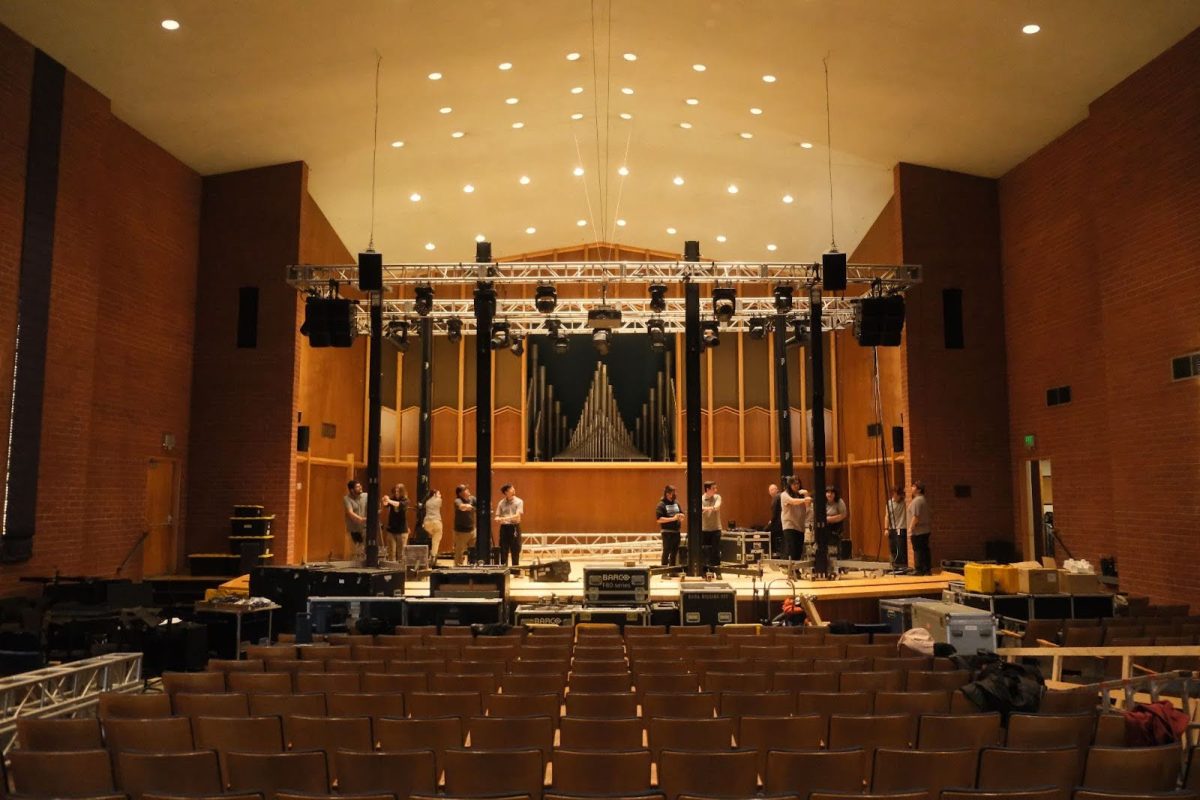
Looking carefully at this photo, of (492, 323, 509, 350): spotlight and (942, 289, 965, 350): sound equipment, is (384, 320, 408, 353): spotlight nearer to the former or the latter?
(492, 323, 509, 350): spotlight

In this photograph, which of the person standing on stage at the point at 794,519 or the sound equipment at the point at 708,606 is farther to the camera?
the person standing on stage at the point at 794,519

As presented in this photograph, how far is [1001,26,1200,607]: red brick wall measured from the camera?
1027cm

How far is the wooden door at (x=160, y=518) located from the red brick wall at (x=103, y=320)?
336mm

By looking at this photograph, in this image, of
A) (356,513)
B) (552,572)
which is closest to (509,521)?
(552,572)

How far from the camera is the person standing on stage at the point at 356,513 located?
14.3 metres

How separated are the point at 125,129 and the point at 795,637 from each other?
449 inches

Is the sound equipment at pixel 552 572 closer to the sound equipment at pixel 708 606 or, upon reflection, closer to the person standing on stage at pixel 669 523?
the person standing on stage at pixel 669 523

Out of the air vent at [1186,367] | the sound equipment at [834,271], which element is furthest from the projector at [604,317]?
the air vent at [1186,367]

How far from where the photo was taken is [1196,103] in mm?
10094

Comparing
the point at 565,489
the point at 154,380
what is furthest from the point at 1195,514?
the point at 154,380

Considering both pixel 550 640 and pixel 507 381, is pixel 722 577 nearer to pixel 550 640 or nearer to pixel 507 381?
pixel 550 640

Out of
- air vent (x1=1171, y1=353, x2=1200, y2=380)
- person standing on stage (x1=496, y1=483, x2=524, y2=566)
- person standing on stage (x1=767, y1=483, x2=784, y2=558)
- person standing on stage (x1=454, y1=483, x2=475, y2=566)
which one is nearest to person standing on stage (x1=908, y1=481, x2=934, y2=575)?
person standing on stage (x1=767, y1=483, x2=784, y2=558)

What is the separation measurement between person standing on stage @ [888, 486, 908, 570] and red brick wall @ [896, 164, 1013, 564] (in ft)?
1.53

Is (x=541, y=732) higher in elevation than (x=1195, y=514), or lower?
lower
